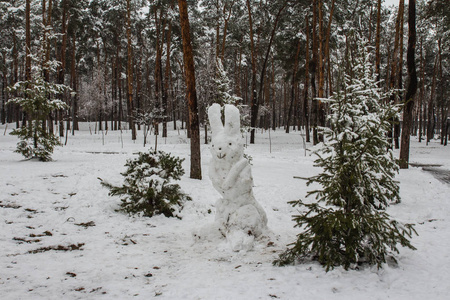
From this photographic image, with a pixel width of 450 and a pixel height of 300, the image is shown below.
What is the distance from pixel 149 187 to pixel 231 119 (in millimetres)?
2780

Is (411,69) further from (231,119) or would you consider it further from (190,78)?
(231,119)

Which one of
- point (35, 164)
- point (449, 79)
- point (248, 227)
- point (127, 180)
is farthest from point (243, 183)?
point (449, 79)

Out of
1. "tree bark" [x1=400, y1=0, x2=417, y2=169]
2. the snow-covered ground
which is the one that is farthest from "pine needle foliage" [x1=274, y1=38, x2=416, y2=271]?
"tree bark" [x1=400, y1=0, x2=417, y2=169]

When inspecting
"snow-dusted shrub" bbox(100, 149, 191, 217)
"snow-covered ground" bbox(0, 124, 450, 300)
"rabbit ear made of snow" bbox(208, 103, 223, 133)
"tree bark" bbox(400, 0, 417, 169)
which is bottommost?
"snow-covered ground" bbox(0, 124, 450, 300)

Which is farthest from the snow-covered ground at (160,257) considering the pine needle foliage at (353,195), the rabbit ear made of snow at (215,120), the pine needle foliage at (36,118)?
the pine needle foliage at (36,118)

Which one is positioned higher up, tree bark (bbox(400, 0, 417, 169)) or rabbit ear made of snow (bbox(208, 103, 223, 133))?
tree bark (bbox(400, 0, 417, 169))

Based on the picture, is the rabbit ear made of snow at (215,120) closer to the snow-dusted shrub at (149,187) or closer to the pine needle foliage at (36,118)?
the snow-dusted shrub at (149,187)

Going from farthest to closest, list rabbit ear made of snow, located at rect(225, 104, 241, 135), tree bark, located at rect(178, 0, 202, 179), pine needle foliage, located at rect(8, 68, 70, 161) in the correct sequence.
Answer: pine needle foliage, located at rect(8, 68, 70, 161), tree bark, located at rect(178, 0, 202, 179), rabbit ear made of snow, located at rect(225, 104, 241, 135)

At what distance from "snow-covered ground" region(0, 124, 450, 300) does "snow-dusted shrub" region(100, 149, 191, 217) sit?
0.92 ft

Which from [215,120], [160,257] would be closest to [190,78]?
[215,120]

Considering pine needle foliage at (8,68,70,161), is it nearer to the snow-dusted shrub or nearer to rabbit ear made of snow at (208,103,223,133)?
the snow-dusted shrub

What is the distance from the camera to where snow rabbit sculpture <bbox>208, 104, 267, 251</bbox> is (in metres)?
5.11

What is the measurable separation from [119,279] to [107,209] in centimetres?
333

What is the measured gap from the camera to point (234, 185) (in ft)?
16.9
